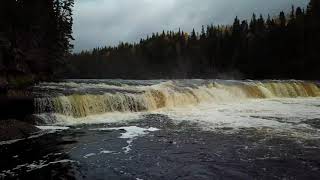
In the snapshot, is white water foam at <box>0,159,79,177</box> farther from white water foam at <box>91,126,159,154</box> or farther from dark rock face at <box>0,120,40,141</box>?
dark rock face at <box>0,120,40,141</box>

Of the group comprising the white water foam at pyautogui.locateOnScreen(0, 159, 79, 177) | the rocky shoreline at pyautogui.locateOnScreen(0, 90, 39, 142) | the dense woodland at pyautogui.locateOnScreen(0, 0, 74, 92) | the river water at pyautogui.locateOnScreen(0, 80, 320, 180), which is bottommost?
the white water foam at pyautogui.locateOnScreen(0, 159, 79, 177)

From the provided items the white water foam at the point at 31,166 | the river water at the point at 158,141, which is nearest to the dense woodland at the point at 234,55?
the river water at the point at 158,141

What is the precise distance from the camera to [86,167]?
41.8 ft

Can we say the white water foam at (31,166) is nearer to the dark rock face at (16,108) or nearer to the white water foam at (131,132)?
the white water foam at (131,132)

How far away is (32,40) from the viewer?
1896 inches

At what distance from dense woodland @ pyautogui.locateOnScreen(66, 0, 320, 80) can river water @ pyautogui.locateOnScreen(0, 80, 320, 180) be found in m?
49.4

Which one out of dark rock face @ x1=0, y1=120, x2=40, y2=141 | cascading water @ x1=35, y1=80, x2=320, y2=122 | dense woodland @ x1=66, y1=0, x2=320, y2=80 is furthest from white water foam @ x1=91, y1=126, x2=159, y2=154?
dense woodland @ x1=66, y1=0, x2=320, y2=80

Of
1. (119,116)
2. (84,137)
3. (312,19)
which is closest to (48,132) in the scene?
(84,137)

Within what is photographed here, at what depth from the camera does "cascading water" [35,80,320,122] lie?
78.4 feet

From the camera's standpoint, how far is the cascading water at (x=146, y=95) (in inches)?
941

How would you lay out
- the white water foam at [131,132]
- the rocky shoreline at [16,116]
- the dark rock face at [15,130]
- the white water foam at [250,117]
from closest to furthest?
the white water foam at [131,132] → the dark rock face at [15,130] → the rocky shoreline at [16,116] → the white water foam at [250,117]

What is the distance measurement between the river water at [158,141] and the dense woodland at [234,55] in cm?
4936

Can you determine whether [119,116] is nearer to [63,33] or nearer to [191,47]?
[63,33]

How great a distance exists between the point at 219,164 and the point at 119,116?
1220cm
